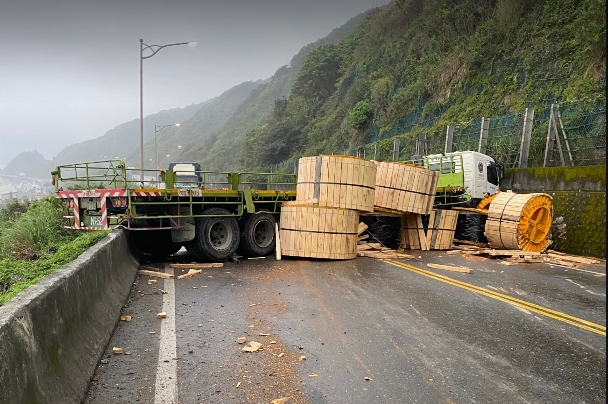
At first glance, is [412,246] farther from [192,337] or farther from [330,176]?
[192,337]

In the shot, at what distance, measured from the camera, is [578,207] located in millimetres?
12594

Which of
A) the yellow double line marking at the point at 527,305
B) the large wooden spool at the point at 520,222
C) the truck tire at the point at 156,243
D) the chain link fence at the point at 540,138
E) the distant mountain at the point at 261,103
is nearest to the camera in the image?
the yellow double line marking at the point at 527,305

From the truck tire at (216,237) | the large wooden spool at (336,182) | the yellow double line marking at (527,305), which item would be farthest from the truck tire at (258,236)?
the yellow double line marking at (527,305)

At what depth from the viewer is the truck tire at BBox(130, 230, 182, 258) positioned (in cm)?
1037

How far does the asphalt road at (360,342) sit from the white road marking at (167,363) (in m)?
0.02

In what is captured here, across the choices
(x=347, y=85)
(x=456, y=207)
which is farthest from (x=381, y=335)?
(x=347, y=85)

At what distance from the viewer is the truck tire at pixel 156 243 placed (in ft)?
34.0

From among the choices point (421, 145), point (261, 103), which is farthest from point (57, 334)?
point (261, 103)

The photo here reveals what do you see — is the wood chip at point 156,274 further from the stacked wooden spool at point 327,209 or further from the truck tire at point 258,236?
the stacked wooden spool at point 327,209

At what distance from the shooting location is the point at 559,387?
3930mm

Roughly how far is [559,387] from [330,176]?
739 cm

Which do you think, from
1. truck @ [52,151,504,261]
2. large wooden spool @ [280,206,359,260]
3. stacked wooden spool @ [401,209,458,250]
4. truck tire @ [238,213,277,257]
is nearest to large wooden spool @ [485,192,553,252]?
stacked wooden spool @ [401,209,458,250]

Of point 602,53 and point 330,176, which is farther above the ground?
point 602,53

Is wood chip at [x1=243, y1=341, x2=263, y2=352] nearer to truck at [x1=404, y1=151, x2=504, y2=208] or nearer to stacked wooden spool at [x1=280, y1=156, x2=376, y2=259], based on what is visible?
stacked wooden spool at [x1=280, y1=156, x2=376, y2=259]
